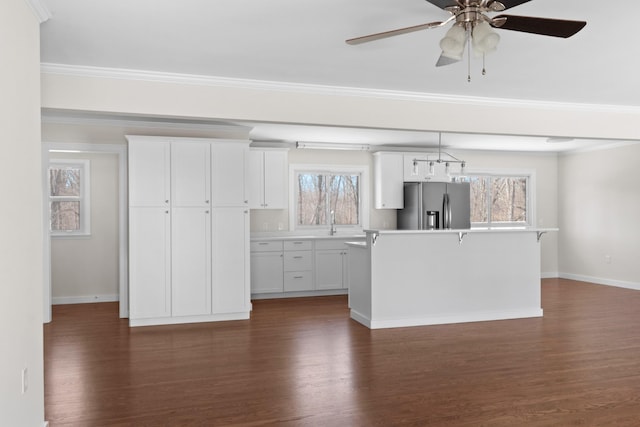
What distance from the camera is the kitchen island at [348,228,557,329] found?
527 cm

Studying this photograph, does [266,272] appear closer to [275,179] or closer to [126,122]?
[275,179]

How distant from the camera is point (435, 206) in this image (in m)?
7.86

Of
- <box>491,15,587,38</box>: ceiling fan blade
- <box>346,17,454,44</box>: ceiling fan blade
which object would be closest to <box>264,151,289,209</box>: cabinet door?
<box>346,17,454,44</box>: ceiling fan blade

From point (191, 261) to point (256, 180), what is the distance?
2.06 m

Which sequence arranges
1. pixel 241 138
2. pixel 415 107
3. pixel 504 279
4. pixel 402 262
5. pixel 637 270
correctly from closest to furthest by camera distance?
pixel 415 107 < pixel 402 262 < pixel 504 279 < pixel 241 138 < pixel 637 270

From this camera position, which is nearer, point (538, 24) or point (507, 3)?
point (507, 3)

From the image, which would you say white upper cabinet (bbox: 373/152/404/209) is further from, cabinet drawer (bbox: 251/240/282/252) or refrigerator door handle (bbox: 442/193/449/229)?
cabinet drawer (bbox: 251/240/282/252)

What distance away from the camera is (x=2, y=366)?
2162mm

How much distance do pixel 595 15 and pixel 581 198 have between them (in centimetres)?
656

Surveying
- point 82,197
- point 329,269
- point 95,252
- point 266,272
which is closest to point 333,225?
point 329,269

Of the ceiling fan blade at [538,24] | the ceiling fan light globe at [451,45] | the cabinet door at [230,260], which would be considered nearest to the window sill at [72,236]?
the cabinet door at [230,260]

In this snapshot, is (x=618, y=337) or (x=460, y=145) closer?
(x=618, y=337)

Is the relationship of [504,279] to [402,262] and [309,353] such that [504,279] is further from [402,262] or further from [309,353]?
[309,353]

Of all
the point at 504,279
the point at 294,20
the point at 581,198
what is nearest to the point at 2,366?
the point at 294,20
